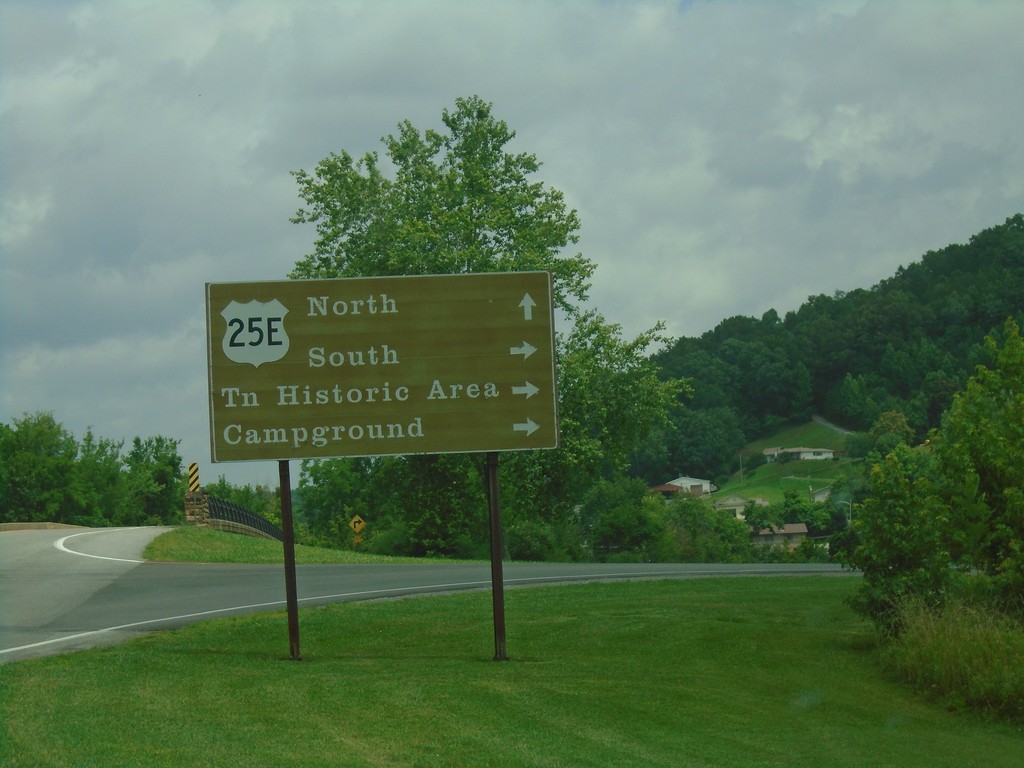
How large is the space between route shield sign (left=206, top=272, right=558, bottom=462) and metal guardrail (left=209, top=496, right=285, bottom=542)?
2848cm

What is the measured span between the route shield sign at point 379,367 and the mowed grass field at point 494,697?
2426 millimetres

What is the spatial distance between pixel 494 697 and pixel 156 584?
42.9ft

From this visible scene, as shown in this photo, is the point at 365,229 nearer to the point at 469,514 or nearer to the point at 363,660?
the point at 469,514

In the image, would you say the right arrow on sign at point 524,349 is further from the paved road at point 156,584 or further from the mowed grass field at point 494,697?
the paved road at point 156,584

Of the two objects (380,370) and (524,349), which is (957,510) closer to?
(524,349)

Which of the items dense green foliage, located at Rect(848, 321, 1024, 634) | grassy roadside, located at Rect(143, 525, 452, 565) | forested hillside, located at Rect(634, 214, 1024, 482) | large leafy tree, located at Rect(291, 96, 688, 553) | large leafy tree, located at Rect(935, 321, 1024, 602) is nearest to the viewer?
dense green foliage, located at Rect(848, 321, 1024, 634)

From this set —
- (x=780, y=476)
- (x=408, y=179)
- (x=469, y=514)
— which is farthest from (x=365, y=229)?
(x=780, y=476)

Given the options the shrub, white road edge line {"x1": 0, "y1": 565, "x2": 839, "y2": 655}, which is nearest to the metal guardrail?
white road edge line {"x1": 0, "y1": 565, "x2": 839, "y2": 655}

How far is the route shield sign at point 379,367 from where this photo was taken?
45.5 ft

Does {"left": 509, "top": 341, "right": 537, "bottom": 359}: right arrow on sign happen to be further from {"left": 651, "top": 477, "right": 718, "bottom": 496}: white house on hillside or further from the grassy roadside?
{"left": 651, "top": 477, "right": 718, "bottom": 496}: white house on hillside

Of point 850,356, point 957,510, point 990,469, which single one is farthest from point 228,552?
point 850,356

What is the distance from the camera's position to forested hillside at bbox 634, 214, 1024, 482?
220 ft

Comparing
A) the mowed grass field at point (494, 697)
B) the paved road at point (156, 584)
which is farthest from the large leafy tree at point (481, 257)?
the mowed grass field at point (494, 697)

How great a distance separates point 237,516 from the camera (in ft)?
163
